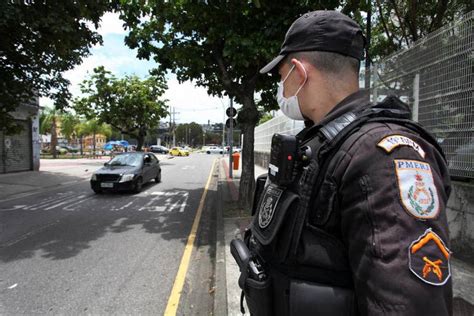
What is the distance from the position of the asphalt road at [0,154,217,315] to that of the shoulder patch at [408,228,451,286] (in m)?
3.14

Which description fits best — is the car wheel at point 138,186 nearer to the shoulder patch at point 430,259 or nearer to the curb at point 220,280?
the curb at point 220,280

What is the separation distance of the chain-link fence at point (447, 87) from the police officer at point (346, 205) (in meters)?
3.90

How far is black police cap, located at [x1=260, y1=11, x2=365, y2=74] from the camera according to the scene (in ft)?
4.20

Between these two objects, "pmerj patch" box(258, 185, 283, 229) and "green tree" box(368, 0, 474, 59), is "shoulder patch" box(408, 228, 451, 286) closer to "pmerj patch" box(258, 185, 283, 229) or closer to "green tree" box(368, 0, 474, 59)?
"pmerj patch" box(258, 185, 283, 229)

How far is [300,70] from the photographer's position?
1.37 metres

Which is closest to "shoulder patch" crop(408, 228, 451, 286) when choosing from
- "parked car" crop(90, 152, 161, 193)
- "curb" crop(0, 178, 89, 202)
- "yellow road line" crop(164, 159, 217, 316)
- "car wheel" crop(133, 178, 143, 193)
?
"yellow road line" crop(164, 159, 217, 316)

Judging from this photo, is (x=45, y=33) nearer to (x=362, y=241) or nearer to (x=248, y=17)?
(x=248, y=17)

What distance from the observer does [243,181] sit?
8516 millimetres

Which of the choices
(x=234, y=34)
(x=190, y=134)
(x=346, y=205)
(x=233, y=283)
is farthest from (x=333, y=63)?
(x=190, y=134)

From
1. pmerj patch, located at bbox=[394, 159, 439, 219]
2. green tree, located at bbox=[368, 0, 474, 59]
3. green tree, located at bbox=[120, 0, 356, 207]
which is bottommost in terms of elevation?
pmerj patch, located at bbox=[394, 159, 439, 219]

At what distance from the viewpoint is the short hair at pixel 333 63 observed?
1301mm

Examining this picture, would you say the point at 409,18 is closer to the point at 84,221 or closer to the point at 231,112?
the point at 231,112

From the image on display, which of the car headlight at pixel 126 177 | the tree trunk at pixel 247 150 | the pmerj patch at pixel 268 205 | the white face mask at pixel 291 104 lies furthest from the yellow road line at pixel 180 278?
the car headlight at pixel 126 177

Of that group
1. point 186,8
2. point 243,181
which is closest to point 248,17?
point 186,8
